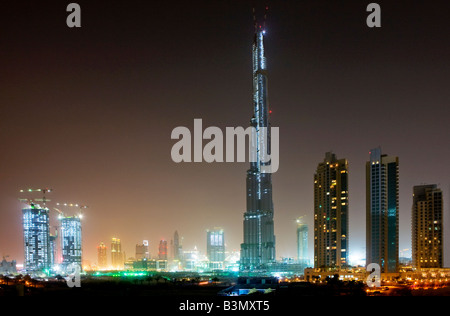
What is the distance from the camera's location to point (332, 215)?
59438 millimetres

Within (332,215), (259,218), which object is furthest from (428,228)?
(259,218)

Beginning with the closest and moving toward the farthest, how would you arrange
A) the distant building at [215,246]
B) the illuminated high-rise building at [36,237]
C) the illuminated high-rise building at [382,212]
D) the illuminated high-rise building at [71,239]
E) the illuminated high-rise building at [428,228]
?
1. the illuminated high-rise building at [382,212]
2. the illuminated high-rise building at [428,228]
3. the illuminated high-rise building at [36,237]
4. the illuminated high-rise building at [71,239]
5. the distant building at [215,246]

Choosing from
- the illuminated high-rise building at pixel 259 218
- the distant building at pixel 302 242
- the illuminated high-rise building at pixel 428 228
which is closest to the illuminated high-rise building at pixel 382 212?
the illuminated high-rise building at pixel 428 228

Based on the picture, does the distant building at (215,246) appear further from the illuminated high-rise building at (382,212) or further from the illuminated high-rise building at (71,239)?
the illuminated high-rise building at (382,212)

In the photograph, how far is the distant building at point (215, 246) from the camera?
132 m

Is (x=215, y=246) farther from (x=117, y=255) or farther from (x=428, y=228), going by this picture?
(x=428, y=228)

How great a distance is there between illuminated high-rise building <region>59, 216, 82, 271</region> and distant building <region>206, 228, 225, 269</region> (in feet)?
127

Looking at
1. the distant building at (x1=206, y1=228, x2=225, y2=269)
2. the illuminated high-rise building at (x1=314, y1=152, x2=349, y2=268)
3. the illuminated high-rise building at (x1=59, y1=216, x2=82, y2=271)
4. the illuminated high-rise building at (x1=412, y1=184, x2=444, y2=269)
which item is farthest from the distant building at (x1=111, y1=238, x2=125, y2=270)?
the illuminated high-rise building at (x1=412, y1=184, x2=444, y2=269)

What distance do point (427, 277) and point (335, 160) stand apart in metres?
18.4

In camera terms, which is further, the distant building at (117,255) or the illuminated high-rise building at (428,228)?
the distant building at (117,255)

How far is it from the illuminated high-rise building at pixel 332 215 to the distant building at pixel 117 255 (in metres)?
97.5

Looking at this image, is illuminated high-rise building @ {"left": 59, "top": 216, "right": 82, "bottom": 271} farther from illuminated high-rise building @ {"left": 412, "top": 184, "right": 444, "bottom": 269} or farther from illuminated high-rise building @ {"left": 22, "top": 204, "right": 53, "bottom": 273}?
illuminated high-rise building @ {"left": 412, "top": 184, "right": 444, "bottom": 269}

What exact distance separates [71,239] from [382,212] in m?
80.3
